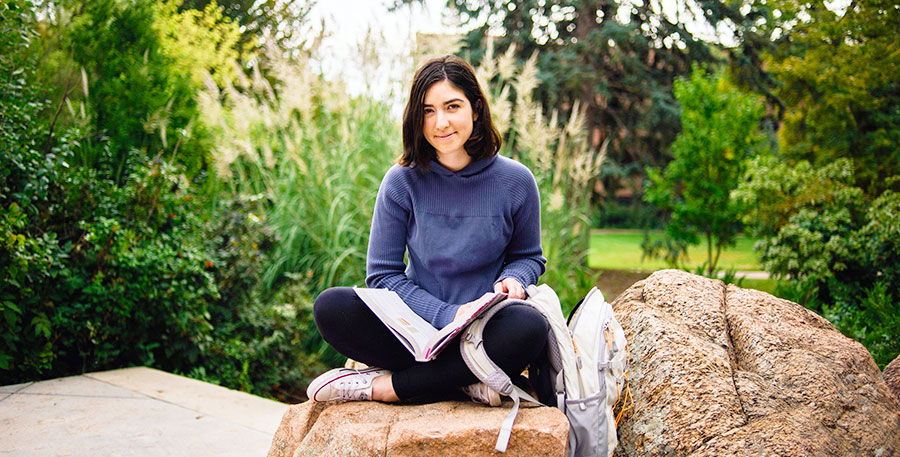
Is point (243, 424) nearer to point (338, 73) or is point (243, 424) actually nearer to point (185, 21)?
point (338, 73)

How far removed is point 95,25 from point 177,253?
6.33ft

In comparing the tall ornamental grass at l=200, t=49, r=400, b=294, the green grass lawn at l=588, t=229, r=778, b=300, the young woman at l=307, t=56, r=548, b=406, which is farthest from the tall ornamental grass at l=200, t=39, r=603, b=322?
the young woman at l=307, t=56, r=548, b=406

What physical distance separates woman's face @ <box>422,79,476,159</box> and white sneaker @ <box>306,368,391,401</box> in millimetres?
765

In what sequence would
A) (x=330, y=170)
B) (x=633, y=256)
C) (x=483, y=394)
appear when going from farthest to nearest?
(x=633, y=256) < (x=330, y=170) < (x=483, y=394)

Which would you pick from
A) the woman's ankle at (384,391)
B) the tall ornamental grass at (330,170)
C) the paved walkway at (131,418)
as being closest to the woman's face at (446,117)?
the woman's ankle at (384,391)

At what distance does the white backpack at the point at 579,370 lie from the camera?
1.75m

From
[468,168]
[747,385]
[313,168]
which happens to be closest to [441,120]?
[468,168]

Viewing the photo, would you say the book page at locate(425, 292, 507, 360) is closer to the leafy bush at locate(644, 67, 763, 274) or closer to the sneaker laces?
the sneaker laces

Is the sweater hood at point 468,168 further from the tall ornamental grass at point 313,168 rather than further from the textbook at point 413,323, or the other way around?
the tall ornamental grass at point 313,168

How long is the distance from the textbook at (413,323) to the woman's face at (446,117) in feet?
1.70

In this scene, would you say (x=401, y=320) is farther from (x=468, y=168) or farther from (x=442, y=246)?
(x=468, y=168)

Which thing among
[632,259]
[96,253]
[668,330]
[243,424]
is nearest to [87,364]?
[96,253]

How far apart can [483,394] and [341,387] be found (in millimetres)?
402

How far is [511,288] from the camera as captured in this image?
1.94 metres
